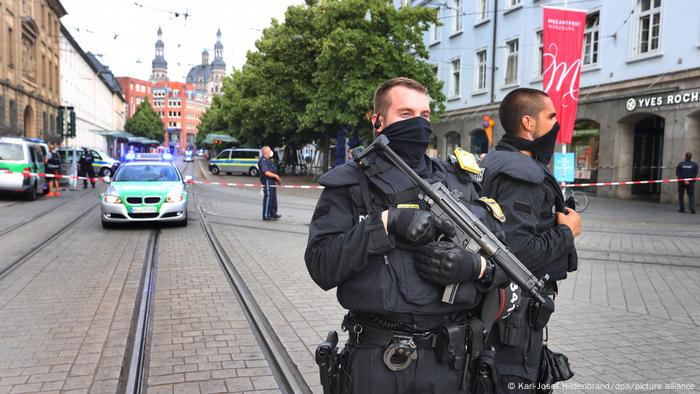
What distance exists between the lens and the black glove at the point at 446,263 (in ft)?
5.98

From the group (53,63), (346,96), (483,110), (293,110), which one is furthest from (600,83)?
(53,63)

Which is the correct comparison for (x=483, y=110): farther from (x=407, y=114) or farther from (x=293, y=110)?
(x=407, y=114)

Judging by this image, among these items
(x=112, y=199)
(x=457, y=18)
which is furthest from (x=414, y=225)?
(x=457, y=18)

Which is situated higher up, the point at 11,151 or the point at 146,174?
the point at 11,151

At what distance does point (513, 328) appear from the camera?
243 cm

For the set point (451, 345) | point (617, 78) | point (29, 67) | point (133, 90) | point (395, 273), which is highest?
point (133, 90)

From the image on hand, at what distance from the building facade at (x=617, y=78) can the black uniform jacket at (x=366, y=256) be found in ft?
59.1

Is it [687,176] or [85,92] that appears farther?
[85,92]

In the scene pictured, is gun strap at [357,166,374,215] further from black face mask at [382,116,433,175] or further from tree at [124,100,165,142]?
tree at [124,100,165,142]

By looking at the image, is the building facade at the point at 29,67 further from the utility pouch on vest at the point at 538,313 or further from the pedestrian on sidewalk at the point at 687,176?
the utility pouch on vest at the point at 538,313

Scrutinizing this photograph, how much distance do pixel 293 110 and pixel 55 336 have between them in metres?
25.6

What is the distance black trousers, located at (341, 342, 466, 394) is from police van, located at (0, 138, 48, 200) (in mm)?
18687

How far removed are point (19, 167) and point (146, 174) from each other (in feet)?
25.4

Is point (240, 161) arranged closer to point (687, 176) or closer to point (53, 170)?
point (53, 170)
